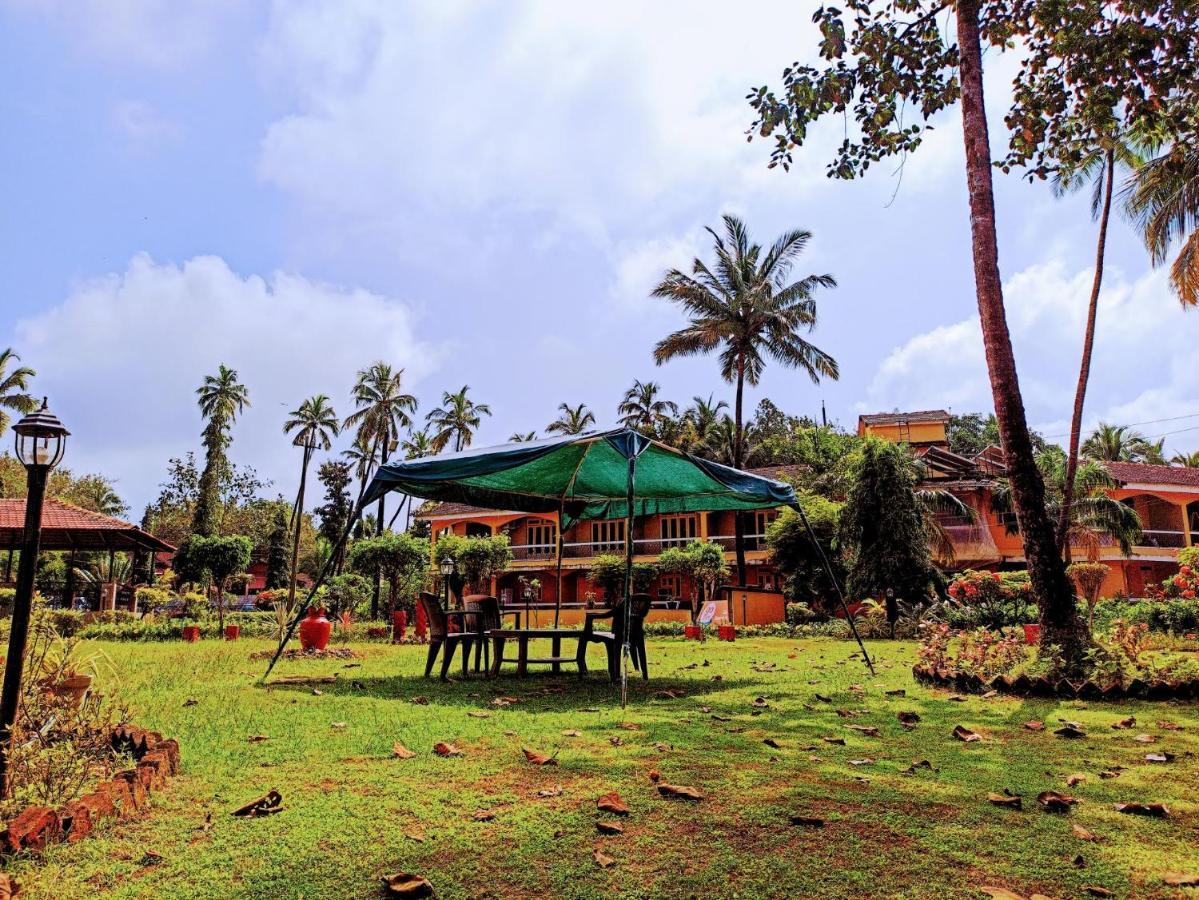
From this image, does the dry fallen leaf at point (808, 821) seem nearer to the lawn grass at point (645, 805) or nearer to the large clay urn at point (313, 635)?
the lawn grass at point (645, 805)

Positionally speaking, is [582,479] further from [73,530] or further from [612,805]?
[73,530]

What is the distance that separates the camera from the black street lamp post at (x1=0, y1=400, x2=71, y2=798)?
317cm

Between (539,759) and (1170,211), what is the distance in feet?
63.3

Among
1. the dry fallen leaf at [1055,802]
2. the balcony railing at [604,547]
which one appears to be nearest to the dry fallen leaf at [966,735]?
the dry fallen leaf at [1055,802]

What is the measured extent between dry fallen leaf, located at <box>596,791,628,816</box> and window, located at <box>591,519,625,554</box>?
3040 cm

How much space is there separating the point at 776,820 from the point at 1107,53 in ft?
23.1

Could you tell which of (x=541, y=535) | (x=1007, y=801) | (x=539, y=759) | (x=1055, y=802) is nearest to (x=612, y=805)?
(x=539, y=759)

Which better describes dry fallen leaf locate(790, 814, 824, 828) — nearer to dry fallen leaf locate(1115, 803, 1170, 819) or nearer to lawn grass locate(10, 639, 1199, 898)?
lawn grass locate(10, 639, 1199, 898)

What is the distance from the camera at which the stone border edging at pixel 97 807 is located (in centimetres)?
A: 265

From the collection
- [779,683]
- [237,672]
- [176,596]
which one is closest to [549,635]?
[779,683]

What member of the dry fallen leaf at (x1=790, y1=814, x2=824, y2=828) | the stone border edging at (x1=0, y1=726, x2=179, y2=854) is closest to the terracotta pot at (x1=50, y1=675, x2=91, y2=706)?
the stone border edging at (x1=0, y1=726, x2=179, y2=854)

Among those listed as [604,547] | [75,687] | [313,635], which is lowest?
[313,635]

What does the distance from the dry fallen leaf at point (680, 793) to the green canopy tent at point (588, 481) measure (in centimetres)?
302

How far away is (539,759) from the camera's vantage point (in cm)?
404
